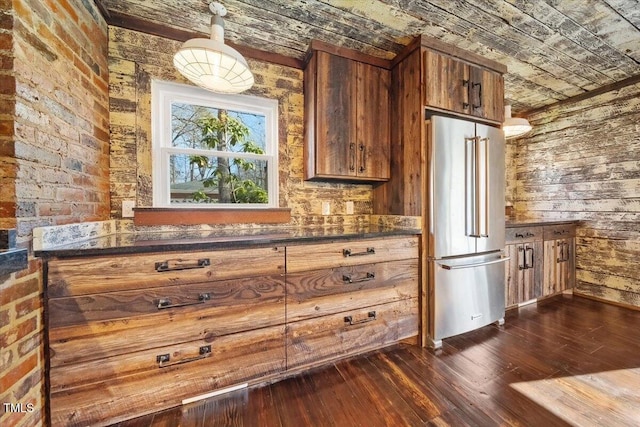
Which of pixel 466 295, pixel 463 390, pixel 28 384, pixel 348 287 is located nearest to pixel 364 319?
pixel 348 287

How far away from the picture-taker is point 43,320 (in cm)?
116

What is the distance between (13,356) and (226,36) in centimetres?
223

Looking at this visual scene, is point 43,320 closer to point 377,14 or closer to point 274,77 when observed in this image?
point 274,77

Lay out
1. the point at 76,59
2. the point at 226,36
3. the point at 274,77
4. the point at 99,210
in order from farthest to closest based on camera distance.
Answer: the point at 274,77, the point at 226,36, the point at 99,210, the point at 76,59

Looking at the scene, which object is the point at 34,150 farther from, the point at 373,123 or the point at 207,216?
the point at 373,123

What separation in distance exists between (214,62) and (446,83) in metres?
1.74

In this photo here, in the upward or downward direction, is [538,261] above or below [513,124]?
below

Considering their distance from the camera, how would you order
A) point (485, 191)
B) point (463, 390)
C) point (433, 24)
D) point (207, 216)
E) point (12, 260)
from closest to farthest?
1. point (12, 260)
2. point (463, 390)
3. point (433, 24)
4. point (207, 216)
5. point (485, 191)

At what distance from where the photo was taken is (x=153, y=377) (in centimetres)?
131

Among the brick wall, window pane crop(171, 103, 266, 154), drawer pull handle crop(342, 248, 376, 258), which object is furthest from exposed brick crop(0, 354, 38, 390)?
drawer pull handle crop(342, 248, 376, 258)

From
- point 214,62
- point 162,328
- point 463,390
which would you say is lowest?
point 463,390

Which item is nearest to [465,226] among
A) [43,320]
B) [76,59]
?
[43,320]

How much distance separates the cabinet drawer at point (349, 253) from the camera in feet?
5.25

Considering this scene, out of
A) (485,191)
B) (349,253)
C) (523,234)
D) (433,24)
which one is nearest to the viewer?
(349,253)
